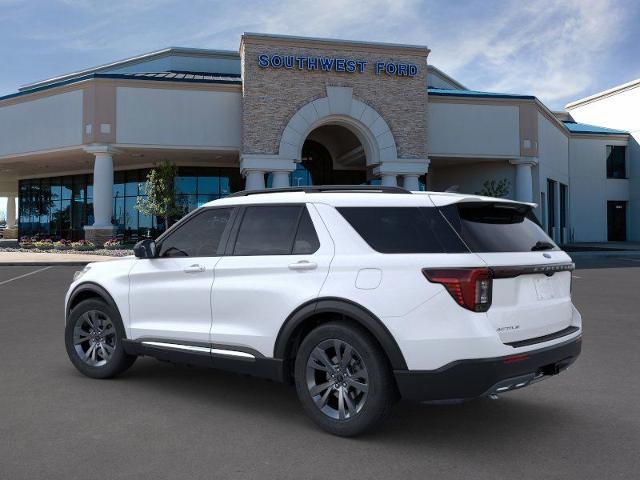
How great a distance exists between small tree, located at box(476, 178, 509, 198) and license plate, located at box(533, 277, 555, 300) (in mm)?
28005

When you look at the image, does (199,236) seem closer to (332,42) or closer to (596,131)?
(332,42)

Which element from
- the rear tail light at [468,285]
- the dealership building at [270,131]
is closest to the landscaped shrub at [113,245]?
the dealership building at [270,131]

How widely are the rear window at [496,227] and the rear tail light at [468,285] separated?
0.21 metres

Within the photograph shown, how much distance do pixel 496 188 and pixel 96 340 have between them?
2901 centimetres

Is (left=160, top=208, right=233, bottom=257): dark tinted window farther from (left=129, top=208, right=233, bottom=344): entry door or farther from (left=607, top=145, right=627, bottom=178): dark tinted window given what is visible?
(left=607, top=145, right=627, bottom=178): dark tinted window

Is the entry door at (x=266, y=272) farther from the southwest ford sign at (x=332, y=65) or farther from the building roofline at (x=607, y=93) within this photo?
the building roofline at (x=607, y=93)

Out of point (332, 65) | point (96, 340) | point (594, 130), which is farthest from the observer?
point (594, 130)

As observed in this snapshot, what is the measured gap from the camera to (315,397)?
4297 mm

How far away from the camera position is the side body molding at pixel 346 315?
12.8ft

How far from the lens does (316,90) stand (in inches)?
1111

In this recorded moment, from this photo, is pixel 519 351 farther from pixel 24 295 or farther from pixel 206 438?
pixel 24 295

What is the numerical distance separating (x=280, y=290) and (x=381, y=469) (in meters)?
1.46

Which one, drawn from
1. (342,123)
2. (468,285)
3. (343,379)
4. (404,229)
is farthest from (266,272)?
(342,123)

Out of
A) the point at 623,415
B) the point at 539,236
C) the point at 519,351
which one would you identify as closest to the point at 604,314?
the point at 623,415
